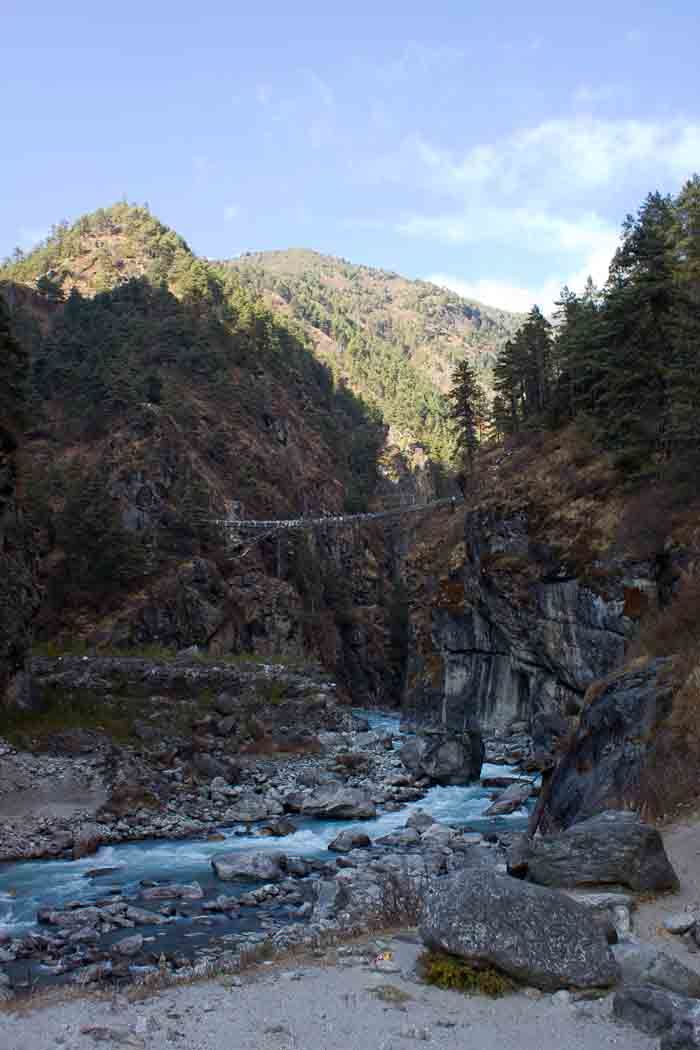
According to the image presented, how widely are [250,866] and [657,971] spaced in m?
12.7

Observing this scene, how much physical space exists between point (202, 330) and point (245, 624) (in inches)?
1447

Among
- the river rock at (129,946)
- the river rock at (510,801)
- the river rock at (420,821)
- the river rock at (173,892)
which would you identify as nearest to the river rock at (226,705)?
the river rock at (510,801)

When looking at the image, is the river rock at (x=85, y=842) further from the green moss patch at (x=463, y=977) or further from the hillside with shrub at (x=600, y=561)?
the green moss patch at (x=463, y=977)

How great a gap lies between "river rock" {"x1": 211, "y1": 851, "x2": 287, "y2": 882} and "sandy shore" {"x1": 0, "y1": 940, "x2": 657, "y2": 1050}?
1060cm

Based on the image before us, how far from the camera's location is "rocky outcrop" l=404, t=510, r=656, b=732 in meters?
32.8

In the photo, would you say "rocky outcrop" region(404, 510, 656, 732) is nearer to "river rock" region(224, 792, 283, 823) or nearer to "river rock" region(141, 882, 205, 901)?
"river rock" region(224, 792, 283, 823)

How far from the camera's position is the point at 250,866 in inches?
716

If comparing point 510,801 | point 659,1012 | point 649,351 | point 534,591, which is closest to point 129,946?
point 659,1012

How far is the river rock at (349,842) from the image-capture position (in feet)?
68.1

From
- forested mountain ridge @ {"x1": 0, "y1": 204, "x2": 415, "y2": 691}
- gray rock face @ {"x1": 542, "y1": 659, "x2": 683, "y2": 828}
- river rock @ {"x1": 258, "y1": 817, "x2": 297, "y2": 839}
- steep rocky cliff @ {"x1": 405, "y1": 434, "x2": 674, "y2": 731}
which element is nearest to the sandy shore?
gray rock face @ {"x1": 542, "y1": 659, "x2": 683, "y2": 828}

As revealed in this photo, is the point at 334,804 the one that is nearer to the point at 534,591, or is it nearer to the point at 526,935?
the point at 534,591

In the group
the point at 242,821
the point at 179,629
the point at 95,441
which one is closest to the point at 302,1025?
the point at 242,821

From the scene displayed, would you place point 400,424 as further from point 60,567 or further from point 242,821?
point 242,821

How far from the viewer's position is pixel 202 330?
272 ft
